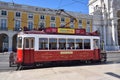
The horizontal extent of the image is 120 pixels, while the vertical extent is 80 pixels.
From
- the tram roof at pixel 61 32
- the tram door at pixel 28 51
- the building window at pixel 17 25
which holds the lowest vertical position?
the tram door at pixel 28 51

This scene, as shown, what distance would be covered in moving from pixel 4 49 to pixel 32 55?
111 feet

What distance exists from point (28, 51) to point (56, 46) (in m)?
2.32

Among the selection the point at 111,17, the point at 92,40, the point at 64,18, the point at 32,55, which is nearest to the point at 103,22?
the point at 111,17

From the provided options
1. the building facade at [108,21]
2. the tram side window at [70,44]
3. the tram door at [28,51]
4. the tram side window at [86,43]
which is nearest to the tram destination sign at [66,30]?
the tram side window at [70,44]

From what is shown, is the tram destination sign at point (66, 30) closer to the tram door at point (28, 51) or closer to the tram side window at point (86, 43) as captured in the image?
the tram side window at point (86, 43)

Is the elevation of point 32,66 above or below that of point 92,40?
below

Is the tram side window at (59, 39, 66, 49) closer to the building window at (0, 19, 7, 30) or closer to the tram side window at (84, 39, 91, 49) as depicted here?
the tram side window at (84, 39, 91, 49)

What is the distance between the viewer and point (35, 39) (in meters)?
15.0

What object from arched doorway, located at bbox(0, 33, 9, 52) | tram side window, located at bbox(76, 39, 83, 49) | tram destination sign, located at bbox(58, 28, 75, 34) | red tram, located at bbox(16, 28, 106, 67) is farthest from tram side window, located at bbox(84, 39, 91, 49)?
arched doorway, located at bbox(0, 33, 9, 52)

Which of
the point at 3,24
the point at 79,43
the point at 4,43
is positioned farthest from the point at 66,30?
the point at 4,43

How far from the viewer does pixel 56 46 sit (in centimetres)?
1578

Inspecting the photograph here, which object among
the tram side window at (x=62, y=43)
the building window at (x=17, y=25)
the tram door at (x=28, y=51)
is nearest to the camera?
the tram door at (x=28, y=51)

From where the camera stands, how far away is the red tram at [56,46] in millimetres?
14852

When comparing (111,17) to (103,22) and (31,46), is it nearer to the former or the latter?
(103,22)
